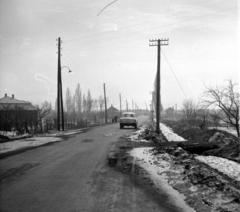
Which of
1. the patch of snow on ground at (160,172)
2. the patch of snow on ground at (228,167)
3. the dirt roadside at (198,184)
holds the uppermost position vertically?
the dirt roadside at (198,184)

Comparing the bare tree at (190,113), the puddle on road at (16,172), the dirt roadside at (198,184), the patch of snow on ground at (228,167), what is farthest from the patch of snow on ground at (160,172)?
the bare tree at (190,113)

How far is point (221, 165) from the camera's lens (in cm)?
725

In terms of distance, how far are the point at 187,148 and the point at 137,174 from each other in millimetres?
6066

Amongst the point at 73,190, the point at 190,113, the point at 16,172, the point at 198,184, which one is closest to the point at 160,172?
the point at 198,184

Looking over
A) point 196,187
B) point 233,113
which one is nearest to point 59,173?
point 196,187

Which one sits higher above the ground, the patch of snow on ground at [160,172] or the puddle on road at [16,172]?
the puddle on road at [16,172]

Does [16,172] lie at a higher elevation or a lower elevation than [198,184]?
higher

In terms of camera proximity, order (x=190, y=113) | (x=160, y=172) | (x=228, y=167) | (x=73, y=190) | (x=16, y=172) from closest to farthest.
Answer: (x=73, y=190)
(x=16, y=172)
(x=160, y=172)
(x=228, y=167)
(x=190, y=113)

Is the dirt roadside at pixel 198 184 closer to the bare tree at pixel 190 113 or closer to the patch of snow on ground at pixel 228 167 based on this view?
the patch of snow on ground at pixel 228 167

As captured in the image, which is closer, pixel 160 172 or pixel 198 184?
pixel 198 184

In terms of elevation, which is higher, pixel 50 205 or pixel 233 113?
pixel 233 113

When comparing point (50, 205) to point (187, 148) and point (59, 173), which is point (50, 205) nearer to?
point (59, 173)

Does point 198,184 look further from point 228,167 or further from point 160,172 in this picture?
point 228,167

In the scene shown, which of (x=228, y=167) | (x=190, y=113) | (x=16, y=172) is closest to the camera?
(x=16, y=172)
